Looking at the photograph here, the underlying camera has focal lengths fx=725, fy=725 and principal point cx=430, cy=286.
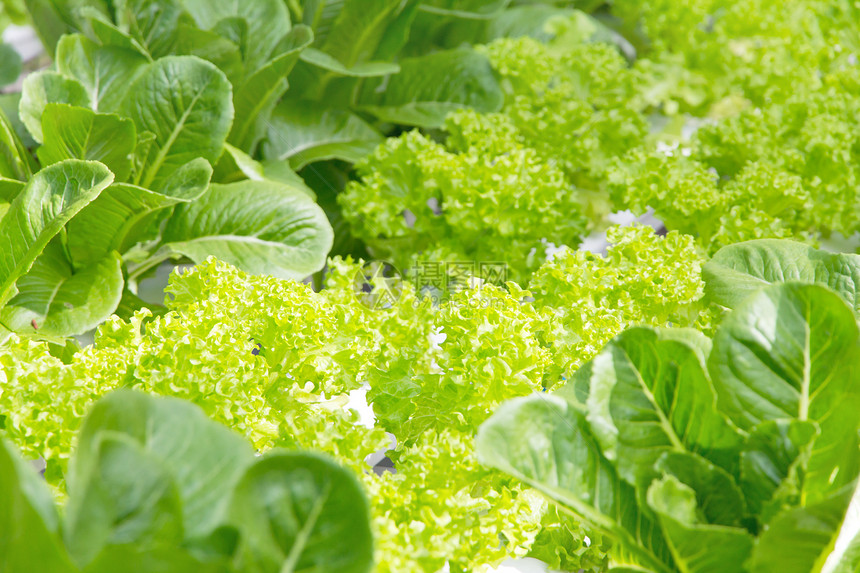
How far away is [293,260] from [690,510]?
768mm

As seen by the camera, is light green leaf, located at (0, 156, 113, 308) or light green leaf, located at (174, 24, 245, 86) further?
light green leaf, located at (174, 24, 245, 86)

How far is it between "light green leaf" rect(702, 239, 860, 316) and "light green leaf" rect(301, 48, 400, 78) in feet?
2.83

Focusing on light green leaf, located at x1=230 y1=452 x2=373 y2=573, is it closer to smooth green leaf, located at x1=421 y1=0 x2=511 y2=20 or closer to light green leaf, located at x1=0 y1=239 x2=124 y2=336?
light green leaf, located at x1=0 y1=239 x2=124 y2=336

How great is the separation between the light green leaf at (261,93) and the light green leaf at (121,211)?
0.33 metres

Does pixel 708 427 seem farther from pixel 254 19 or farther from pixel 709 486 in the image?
pixel 254 19

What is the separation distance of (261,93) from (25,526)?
1118 millimetres

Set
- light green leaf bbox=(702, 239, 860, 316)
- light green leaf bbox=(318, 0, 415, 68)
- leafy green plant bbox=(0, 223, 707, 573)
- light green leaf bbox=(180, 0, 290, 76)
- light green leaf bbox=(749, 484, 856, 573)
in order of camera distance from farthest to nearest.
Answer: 1. light green leaf bbox=(318, 0, 415, 68)
2. light green leaf bbox=(180, 0, 290, 76)
3. light green leaf bbox=(702, 239, 860, 316)
4. leafy green plant bbox=(0, 223, 707, 573)
5. light green leaf bbox=(749, 484, 856, 573)

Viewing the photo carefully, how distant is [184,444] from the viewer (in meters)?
0.56

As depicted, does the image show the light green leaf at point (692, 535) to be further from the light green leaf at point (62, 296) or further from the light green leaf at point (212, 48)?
the light green leaf at point (212, 48)

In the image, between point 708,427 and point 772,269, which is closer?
point 708,427

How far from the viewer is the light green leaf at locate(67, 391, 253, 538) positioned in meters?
0.55

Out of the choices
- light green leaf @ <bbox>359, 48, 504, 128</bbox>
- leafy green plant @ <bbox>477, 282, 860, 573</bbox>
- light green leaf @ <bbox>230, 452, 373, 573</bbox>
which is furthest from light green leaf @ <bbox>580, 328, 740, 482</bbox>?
light green leaf @ <bbox>359, 48, 504, 128</bbox>

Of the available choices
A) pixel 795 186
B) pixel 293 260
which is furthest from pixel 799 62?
pixel 293 260

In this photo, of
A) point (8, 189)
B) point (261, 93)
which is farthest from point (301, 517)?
point (261, 93)
